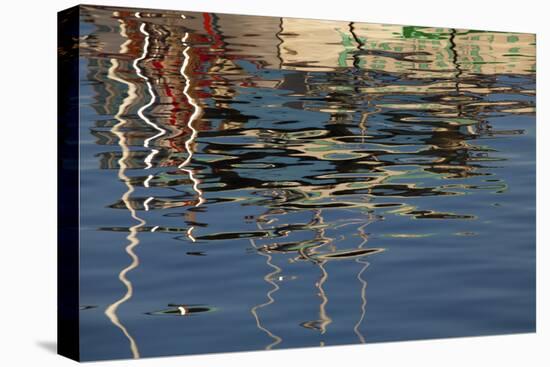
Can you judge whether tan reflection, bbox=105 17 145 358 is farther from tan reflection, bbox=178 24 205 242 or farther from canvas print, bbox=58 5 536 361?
tan reflection, bbox=178 24 205 242

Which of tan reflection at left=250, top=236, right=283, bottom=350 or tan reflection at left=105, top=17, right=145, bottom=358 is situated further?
tan reflection at left=250, top=236, right=283, bottom=350

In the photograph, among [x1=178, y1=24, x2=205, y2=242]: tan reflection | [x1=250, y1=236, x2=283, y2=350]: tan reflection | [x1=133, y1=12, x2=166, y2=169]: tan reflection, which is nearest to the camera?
[x1=133, y1=12, x2=166, y2=169]: tan reflection

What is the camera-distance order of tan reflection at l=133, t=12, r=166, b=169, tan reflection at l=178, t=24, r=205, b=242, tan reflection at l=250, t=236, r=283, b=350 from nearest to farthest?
1. tan reflection at l=133, t=12, r=166, b=169
2. tan reflection at l=178, t=24, r=205, b=242
3. tan reflection at l=250, t=236, r=283, b=350

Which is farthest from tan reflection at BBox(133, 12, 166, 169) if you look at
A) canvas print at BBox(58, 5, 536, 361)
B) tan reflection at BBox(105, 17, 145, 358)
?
tan reflection at BBox(105, 17, 145, 358)

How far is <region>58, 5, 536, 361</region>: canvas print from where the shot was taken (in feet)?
33.2

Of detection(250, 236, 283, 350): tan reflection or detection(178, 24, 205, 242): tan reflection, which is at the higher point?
detection(178, 24, 205, 242): tan reflection

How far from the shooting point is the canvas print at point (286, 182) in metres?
10.1

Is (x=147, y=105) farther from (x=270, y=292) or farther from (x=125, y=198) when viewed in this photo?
(x=270, y=292)

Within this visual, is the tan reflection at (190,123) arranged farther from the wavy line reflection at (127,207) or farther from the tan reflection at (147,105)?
the wavy line reflection at (127,207)

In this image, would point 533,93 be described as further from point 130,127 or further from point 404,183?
point 130,127

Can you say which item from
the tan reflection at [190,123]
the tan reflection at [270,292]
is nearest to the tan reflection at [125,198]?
the tan reflection at [190,123]

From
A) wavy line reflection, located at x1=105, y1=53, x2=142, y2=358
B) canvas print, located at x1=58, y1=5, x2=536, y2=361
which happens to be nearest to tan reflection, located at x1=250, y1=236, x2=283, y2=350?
canvas print, located at x1=58, y1=5, x2=536, y2=361

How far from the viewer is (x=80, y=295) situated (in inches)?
394

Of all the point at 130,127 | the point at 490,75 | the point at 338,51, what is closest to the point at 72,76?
the point at 130,127
